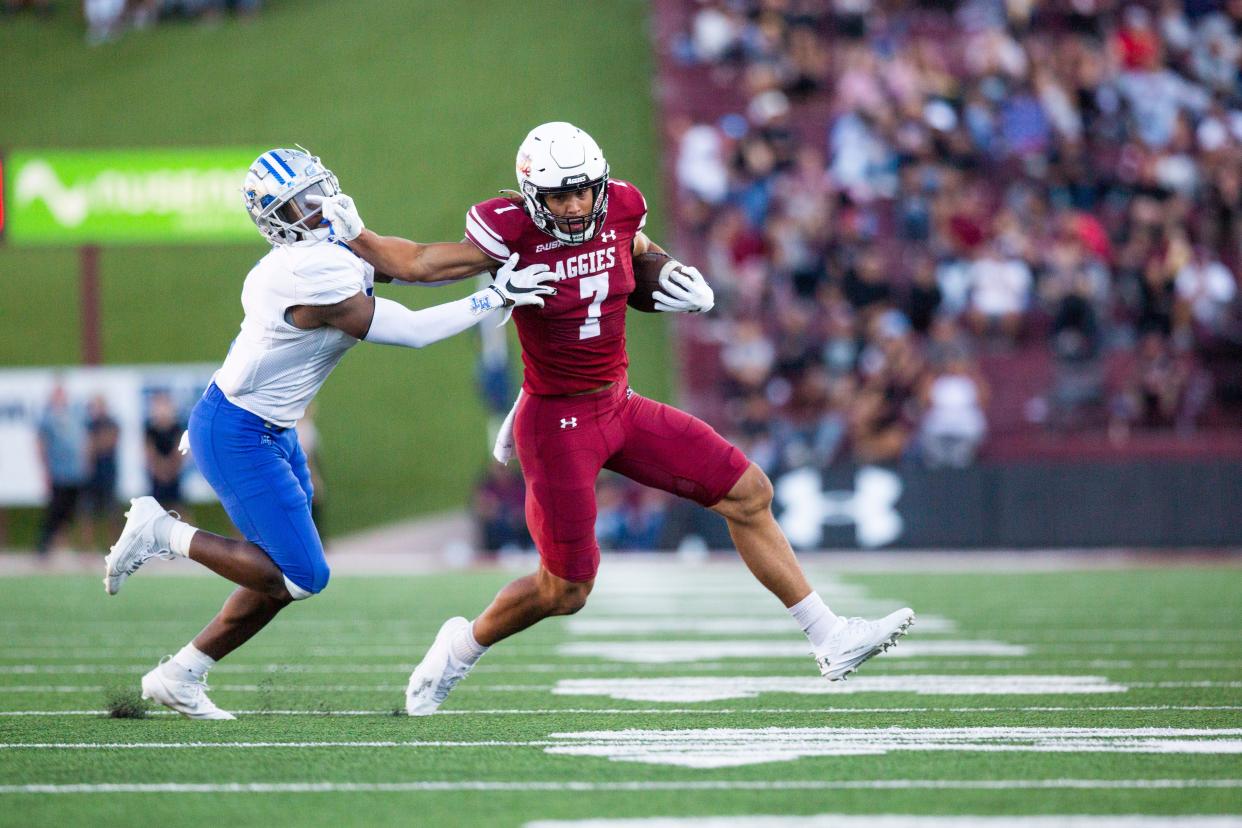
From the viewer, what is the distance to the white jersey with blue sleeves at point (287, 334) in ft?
15.9

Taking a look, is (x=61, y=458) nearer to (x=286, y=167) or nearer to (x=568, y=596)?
(x=286, y=167)

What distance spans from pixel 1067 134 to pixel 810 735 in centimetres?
1319

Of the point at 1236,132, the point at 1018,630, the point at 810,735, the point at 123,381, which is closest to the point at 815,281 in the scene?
the point at 1236,132

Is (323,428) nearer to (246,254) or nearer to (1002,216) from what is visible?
(246,254)

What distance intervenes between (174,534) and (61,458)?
957 cm

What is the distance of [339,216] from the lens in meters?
4.91

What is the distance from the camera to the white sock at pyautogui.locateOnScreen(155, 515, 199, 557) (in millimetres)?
5102

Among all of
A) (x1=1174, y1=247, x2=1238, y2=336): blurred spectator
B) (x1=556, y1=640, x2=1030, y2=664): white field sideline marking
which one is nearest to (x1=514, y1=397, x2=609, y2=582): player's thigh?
(x1=556, y1=640, x2=1030, y2=664): white field sideline marking

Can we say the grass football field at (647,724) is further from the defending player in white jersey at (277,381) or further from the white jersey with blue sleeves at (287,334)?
the white jersey with blue sleeves at (287,334)

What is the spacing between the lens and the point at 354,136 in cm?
2064

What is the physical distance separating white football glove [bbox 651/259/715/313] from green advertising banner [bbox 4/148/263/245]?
8.55 m

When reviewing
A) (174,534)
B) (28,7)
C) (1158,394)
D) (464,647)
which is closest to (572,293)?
(464,647)

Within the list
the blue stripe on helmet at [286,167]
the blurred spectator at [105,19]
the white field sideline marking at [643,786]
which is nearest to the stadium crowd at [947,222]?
the blue stripe on helmet at [286,167]

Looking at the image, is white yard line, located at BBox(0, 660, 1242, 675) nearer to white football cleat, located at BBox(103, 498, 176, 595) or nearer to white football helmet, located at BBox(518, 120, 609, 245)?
white football cleat, located at BBox(103, 498, 176, 595)
